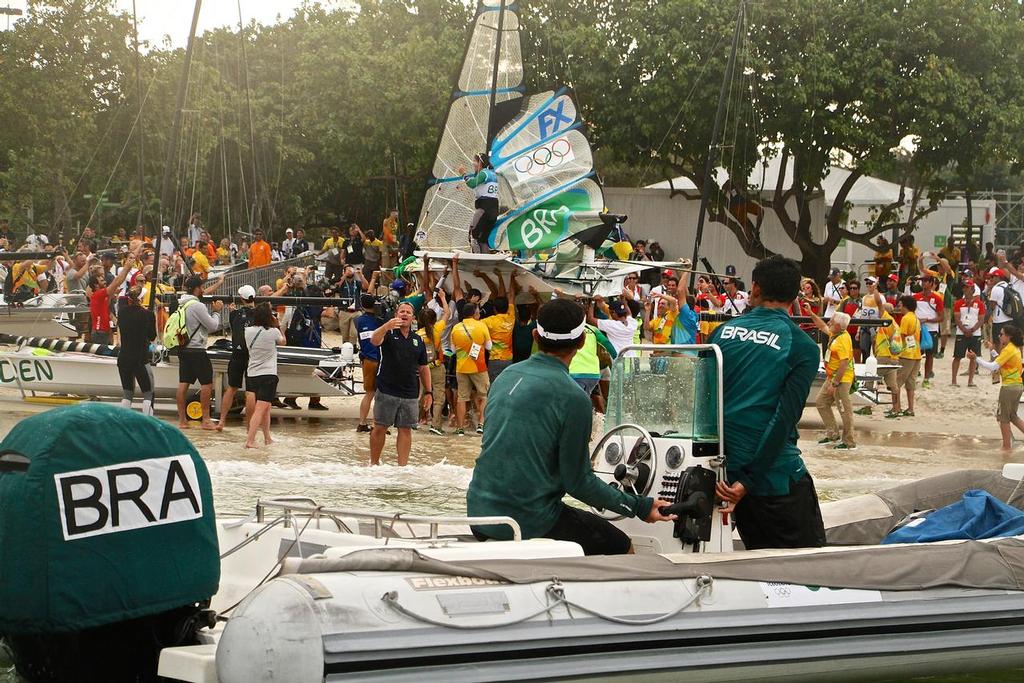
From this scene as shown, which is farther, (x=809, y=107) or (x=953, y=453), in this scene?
(x=809, y=107)

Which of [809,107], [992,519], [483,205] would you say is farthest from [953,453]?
[809,107]

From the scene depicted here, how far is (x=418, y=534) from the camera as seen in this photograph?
7.35m

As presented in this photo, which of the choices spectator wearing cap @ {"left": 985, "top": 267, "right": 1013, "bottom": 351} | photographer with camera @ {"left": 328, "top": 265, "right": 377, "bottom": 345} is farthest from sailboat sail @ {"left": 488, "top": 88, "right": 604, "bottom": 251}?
spectator wearing cap @ {"left": 985, "top": 267, "right": 1013, "bottom": 351}

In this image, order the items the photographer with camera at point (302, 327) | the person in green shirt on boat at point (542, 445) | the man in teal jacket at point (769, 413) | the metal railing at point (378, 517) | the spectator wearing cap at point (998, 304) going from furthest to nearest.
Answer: the spectator wearing cap at point (998, 304) < the photographer with camera at point (302, 327) < the man in teal jacket at point (769, 413) < the person in green shirt on boat at point (542, 445) < the metal railing at point (378, 517)

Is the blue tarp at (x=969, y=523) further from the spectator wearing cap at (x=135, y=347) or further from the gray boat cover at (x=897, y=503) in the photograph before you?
the spectator wearing cap at (x=135, y=347)

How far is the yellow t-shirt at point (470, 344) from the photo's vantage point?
52.7 ft

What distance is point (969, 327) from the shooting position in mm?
21844

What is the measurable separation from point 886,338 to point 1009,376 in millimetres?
3194

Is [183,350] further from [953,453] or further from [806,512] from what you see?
[806,512]

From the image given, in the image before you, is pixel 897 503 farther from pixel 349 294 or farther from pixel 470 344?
pixel 349 294

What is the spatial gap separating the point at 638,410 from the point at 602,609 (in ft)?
5.94

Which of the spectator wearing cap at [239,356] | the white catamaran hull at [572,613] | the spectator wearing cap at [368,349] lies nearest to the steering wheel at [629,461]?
the white catamaran hull at [572,613]

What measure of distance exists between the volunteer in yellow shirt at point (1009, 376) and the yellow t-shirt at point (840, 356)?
1518mm

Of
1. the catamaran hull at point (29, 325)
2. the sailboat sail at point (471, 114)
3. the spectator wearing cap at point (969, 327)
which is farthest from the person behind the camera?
the catamaran hull at point (29, 325)
